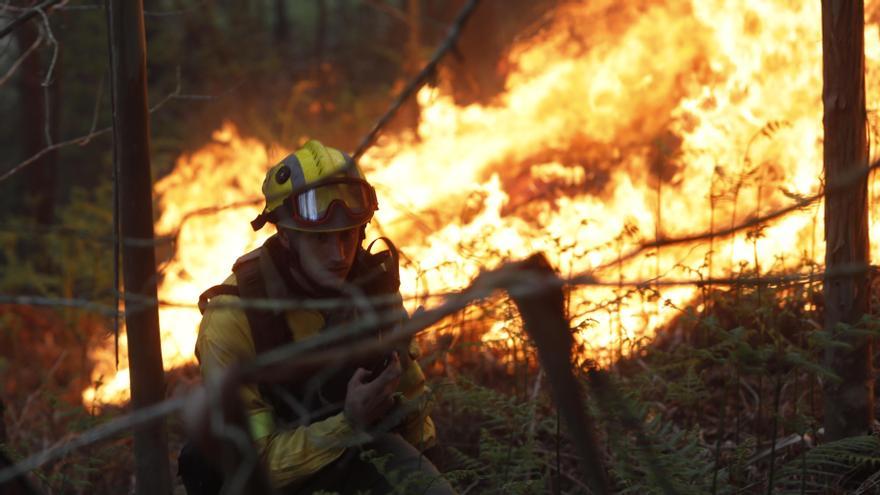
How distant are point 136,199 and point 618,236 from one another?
119 inches

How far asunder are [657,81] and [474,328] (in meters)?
3.18

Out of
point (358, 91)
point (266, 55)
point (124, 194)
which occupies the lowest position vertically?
point (124, 194)

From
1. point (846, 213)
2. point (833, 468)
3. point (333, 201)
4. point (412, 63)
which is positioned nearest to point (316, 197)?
point (333, 201)

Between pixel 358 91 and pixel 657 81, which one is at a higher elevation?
pixel 358 91

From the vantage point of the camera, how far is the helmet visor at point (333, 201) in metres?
4.22

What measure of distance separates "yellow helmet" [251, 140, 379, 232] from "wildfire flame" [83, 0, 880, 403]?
1.66 meters

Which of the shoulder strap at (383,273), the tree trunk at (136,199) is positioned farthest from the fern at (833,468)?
the tree trunk at (136,199)

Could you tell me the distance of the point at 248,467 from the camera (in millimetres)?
2275

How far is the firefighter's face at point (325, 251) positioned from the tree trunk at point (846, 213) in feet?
6.94

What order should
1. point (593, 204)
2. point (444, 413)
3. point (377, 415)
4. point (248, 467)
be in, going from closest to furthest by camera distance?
point (248, 467), point (377, 415), point (444, 413), point (593, 204)

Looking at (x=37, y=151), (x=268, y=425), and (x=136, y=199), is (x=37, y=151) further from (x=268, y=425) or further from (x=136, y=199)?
(x=268, y=425)

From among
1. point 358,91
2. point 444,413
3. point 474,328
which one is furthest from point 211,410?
point 358,91

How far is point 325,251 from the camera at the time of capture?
14.0 feet

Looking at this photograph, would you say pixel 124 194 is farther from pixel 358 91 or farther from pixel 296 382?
pixel 358 91
